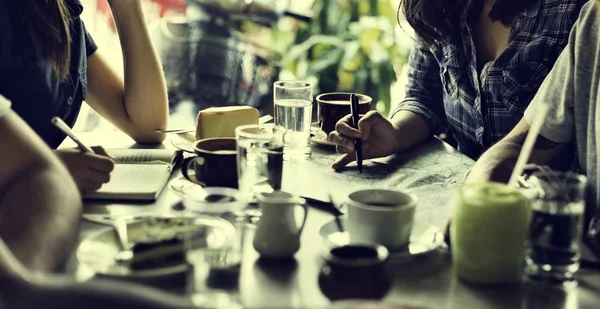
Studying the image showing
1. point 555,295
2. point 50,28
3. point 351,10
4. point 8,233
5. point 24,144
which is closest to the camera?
point 555,295

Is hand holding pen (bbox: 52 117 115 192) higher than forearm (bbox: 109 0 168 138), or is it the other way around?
forearm (bbox: 109 0 168 138)

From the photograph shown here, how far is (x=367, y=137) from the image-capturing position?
5.14ft

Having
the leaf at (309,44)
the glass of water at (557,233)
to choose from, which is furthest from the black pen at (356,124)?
the leaf at (309,44)

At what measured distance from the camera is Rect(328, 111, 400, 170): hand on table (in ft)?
4.96

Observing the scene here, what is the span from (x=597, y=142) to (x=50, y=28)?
107 centimetres

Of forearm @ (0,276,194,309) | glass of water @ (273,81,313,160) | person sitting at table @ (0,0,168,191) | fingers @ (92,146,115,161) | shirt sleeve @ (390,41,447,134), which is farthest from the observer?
shirt sleeve @ (390,41,447,134)

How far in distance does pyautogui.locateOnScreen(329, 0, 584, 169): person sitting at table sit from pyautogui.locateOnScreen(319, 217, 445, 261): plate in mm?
371

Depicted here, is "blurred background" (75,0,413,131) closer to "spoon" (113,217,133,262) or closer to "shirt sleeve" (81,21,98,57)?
"shirt sleeve" (81,21,98,57)

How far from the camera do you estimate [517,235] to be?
92 centimetres

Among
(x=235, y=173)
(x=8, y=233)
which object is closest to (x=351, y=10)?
(x=235, y=173)

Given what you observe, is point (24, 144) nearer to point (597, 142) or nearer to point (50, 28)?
point (50, 28)

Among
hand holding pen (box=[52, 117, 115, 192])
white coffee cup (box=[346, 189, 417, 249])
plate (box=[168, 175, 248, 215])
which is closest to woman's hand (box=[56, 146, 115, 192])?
hand holding pen (box=[52, 117, 115, 192])

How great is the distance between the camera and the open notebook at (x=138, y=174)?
4.15 feet

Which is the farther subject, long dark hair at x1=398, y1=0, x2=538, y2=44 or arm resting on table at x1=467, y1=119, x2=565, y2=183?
long dark hair at x1=398, y1=0, x2=538, y2=44
